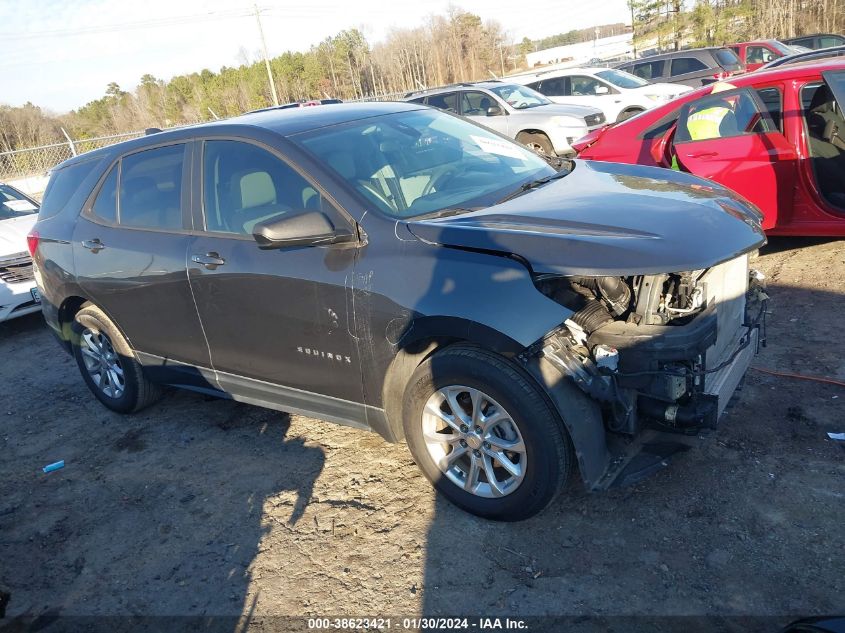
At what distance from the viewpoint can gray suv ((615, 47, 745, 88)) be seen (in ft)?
51.6

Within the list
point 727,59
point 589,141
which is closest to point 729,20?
point 727,59

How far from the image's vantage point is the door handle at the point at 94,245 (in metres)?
4.42

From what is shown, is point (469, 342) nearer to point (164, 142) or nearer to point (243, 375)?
point (243, 375)

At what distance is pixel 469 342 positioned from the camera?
9.70 ft

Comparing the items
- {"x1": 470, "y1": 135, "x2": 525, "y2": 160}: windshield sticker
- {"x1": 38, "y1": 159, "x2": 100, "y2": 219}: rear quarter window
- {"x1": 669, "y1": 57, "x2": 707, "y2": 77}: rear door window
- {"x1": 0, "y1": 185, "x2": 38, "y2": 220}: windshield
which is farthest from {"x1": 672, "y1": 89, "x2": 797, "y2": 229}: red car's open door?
{"x1": 669, "y1": 57, "x2": 707, "y2": 77}: rear door window

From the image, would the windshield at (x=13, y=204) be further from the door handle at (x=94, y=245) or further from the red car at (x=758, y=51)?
the red car at (x=758, y=51)

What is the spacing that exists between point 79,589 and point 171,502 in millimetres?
688

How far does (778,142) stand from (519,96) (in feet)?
27.6

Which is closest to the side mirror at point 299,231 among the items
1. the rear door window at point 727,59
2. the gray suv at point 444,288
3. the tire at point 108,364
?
the gray suv at point 444,288

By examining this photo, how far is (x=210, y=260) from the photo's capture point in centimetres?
371

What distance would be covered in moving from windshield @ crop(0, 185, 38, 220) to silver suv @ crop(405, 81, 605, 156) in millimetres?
6900

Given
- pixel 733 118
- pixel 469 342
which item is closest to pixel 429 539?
pixel 469 342

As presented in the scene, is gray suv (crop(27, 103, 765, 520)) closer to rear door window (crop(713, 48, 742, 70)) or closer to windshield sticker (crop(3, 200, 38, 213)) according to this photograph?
windshield sticker (crop(3, 200, 38, 213))

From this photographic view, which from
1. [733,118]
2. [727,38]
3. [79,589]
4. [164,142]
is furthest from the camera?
[727,38]
